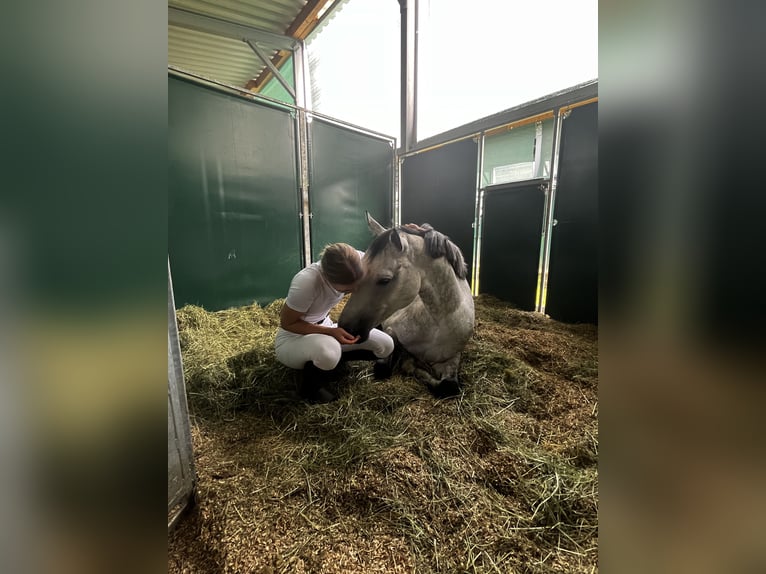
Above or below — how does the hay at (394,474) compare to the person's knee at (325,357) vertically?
below

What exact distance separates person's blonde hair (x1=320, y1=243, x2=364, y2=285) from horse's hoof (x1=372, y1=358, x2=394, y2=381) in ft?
1.97

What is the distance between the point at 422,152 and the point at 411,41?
5.69 ft

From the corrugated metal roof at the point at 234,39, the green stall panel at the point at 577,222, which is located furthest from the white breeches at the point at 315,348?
the corrugated metal roof at the point at 234,39

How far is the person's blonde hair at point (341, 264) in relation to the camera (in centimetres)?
154

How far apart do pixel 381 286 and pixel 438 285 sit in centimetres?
38

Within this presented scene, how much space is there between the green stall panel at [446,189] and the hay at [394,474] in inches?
98.4

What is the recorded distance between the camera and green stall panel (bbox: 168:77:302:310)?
3.00 meters

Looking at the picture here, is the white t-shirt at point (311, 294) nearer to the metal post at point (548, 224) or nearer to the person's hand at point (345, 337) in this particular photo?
the person's hand at point (345, 337)

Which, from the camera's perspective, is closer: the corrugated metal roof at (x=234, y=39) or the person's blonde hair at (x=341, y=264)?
the person's blonde hair at (x=341, y=264)

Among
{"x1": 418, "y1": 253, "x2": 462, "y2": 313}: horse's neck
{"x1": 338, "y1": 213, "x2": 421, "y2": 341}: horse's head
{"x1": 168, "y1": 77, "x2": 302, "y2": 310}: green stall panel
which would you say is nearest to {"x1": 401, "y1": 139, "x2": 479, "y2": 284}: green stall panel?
{"x1": 168, "y1": 77, "x2": 302, "y2": 310}: green stall panel
